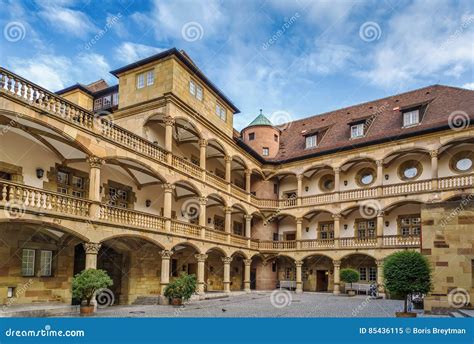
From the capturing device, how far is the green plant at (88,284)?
47.9 ft

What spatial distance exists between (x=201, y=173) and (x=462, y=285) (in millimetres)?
15360

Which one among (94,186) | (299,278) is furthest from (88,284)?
(299,278)

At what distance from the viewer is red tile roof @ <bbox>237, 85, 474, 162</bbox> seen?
28.5 metres

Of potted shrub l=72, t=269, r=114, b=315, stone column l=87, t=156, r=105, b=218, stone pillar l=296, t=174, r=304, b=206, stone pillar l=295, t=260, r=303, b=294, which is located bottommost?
stone pillar l=295, t=260, r=303, b=294

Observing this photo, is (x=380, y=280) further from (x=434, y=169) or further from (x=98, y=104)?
(x=98, y=104)

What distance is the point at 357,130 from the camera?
32.3m

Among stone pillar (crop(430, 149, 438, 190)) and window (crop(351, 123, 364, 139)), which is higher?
window (crop(351, 123, 364, 139))

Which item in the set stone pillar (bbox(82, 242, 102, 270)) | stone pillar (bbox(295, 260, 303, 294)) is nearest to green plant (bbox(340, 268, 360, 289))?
stone pillar (bbox(295, 260, 303, 294))

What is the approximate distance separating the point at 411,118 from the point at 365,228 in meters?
8.51

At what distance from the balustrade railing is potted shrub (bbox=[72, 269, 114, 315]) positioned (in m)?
2.44

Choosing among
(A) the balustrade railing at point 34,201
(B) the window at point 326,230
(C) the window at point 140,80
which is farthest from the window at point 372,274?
(A) the balustrade railing at point 34,201

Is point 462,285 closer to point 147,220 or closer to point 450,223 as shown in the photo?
point 450,223

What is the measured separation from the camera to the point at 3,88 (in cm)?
1374

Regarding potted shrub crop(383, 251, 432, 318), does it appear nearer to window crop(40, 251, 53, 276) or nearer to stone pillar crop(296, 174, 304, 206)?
window crop(40, 251, 53, 276)
